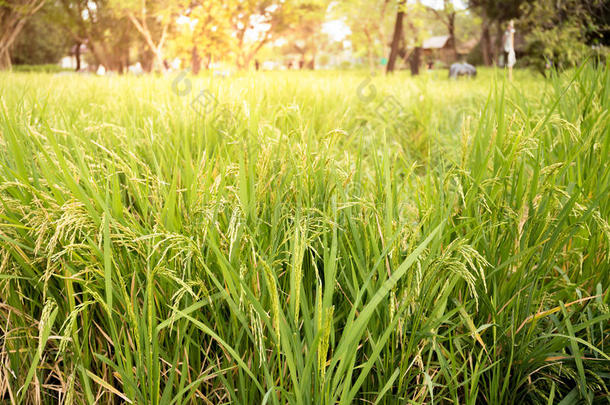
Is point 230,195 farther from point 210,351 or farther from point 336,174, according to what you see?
point 210,351

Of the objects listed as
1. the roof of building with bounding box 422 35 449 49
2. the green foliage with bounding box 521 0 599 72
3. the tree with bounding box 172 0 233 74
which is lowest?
the green foliage with bounding box 521 0 599 72

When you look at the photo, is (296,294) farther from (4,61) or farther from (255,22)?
(255,22)

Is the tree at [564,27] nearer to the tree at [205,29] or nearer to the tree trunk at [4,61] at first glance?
the tree at [205,29]

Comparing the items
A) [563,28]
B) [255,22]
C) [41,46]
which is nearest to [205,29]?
[255,22]

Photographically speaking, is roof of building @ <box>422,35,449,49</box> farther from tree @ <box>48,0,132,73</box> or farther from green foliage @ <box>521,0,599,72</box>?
green foliage @ <box>521,0,599,72</box>

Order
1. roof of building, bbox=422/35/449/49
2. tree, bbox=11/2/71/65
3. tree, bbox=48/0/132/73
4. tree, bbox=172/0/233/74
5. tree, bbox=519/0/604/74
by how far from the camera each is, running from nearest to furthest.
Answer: tree, bbox=519/0/604/74 → tree, bbox=172/0/233/74 → tree, bbox=48/0/132/73 → tree, bbox=11/2/71/65 → roof of building, bbox=422/35/449/49

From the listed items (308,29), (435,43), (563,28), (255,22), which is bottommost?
(563,28)

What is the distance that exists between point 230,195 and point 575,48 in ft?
31.1

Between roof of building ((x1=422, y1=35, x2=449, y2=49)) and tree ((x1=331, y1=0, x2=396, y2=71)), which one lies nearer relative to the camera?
tree ((x1=331, y1=0, x2=396, y2=71))

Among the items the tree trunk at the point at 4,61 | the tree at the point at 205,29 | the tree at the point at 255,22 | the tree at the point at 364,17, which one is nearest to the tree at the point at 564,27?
the tree at the point at 205,29

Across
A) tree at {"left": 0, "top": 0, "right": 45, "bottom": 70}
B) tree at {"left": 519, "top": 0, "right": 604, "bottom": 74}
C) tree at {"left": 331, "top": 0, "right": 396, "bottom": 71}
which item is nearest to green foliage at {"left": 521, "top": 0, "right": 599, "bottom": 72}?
tree at {"left": 519, "top": 0, "right": 604, "bottom": 74}

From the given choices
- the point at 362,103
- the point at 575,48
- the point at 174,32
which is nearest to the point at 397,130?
the point at 362,103

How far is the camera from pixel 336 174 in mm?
1173

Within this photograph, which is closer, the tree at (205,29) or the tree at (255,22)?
the tree at (205,29)
